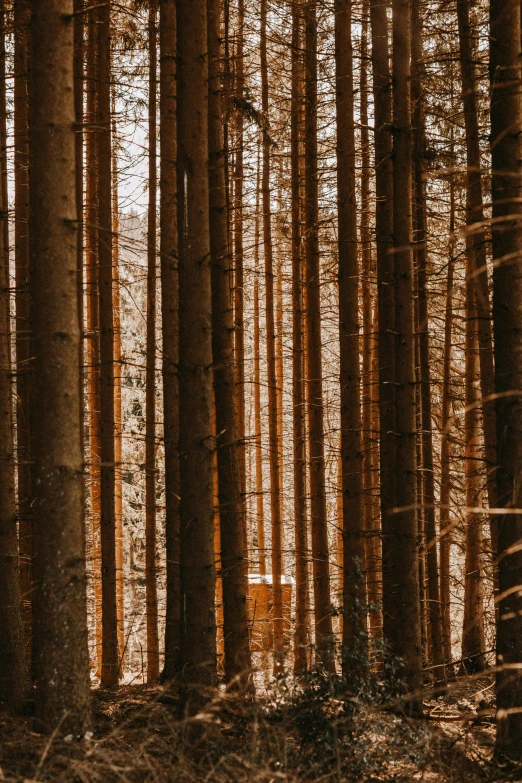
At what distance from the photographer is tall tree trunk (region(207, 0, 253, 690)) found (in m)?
7.89

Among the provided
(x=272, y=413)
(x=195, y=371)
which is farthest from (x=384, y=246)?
(x=272, y=413)

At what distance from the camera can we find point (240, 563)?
25.9 ft

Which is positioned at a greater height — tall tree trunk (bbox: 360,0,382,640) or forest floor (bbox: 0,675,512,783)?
tall tree trunk (bbox: 360,0,382,640)

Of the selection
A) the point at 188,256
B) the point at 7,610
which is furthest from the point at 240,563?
the point at 188,256

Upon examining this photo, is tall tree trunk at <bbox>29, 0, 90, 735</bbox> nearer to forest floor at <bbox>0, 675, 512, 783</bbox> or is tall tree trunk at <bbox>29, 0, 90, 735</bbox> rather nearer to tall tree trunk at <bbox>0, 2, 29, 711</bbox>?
forest floor at <bbox>0, 675, 512, 783</bbox>

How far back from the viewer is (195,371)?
6332 millimetres

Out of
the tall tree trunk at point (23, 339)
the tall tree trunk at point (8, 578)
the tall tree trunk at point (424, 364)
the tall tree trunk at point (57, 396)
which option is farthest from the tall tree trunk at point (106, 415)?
the tall tree trunk at point (57, 396)

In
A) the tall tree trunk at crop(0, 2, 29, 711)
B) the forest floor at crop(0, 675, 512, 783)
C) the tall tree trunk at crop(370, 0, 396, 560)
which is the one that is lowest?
the forest floor at crop(0, 675, 512, 783)

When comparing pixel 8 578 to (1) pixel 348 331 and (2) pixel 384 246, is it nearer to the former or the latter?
(1) pixel 348 331

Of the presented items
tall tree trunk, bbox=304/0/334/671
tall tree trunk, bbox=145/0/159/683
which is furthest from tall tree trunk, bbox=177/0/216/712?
tall tree trunk, bbox=145/0/159/683

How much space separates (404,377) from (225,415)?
201 centimetres

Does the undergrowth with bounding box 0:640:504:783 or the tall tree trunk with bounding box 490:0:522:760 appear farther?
the tall tree trunk with bounding box 490:0:522:760

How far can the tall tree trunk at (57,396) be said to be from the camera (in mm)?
4996

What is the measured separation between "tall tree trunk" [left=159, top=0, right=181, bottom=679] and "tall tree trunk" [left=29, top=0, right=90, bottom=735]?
3.60 meters
